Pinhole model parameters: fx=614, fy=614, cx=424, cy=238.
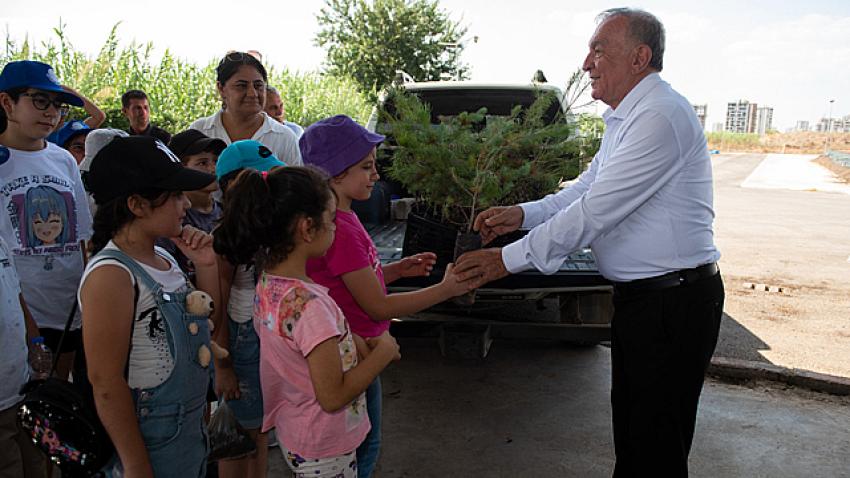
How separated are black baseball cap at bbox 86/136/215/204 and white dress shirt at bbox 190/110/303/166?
1732 millimetres

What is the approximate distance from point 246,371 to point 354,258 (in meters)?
0.76

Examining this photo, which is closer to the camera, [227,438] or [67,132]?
[227,438]

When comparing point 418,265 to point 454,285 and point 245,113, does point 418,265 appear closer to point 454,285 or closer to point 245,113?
point 454,285

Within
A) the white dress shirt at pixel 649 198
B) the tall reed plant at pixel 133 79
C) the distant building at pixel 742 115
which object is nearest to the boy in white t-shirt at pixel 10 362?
the white dress shirt at pixel 649 198

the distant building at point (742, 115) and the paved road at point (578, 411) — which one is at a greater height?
the distant building at point (742, 115)

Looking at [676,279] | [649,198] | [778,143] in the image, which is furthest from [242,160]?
[778,143]

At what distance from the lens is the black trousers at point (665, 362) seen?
236 cm

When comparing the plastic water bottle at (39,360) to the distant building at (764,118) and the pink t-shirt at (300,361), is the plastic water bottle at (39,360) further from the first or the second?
the distant building at (764,118)

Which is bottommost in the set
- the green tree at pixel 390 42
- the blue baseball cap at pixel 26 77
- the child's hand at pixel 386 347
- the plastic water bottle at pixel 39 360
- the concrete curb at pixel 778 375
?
the concrete curb at pixel 778 375

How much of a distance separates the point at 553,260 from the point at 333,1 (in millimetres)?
30951

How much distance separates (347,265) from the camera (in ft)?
6.91

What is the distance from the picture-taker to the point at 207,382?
1.95m

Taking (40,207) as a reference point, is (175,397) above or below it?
below

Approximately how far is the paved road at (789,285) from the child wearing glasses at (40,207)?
187 inches
